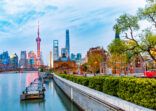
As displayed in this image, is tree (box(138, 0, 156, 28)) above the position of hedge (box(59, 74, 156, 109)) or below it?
above

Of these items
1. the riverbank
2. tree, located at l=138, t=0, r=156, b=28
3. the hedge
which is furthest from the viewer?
tree, located at l=138, t=0, r=156, b=28

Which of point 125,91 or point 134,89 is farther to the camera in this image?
point 125,91

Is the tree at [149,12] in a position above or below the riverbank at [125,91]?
above

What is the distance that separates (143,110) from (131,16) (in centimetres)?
1970

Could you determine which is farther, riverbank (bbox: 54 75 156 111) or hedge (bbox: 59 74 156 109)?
riverbank (bbox: 54 75 156 111)

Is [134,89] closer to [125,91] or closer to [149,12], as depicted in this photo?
[125,91]

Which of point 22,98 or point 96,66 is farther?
point 96,66

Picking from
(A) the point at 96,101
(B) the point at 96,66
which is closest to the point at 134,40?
(A) the point at 96,101

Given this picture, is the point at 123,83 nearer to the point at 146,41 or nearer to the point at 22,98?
the point at 146,41

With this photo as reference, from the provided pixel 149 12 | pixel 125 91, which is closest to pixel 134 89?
pixel 125 91

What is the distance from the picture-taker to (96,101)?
25.4 meters

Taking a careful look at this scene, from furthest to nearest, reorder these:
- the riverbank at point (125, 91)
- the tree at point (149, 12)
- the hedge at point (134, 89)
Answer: the tree at point (149, 12) < the riverbank at point (125, 91) < the hedge at point (134, 89)

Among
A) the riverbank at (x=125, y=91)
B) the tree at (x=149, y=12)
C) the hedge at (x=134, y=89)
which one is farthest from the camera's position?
the tree at (x=149, y=12)

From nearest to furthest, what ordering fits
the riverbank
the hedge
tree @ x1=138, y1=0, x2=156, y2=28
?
the hedge, the riverbank, tree @ x1=138, y1=0, x2=156, y2=28
